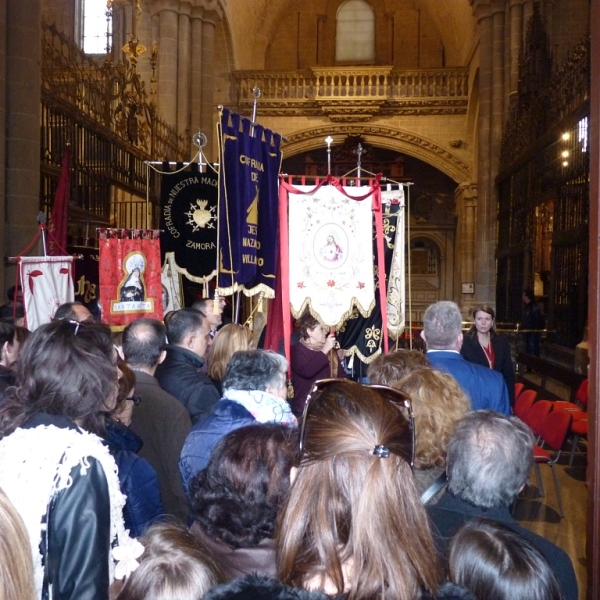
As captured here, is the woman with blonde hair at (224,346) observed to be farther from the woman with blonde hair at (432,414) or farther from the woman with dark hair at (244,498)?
the woman with dark hair at (244,498)

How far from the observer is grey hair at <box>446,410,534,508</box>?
1944mm

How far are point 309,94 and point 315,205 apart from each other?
13278 millimetres

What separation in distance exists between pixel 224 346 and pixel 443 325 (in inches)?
45.6

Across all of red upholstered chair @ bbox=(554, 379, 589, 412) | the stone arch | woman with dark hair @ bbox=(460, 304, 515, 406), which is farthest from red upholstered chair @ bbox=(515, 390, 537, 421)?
the stone arch

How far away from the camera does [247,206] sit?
14.8 ft

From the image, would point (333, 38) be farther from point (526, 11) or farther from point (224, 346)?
point (224, 346)

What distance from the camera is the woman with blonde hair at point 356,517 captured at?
1124 mm

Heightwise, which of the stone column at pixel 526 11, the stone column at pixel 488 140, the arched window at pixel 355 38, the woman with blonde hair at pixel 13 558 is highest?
the arched window at pixel 355 38

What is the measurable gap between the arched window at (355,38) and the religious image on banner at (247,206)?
1671 cm

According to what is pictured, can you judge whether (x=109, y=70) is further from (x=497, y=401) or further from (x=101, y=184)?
(x=497, y=401)

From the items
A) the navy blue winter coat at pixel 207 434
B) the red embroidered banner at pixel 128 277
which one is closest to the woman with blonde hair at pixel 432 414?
the navy blue winter coat at pixel 207 434

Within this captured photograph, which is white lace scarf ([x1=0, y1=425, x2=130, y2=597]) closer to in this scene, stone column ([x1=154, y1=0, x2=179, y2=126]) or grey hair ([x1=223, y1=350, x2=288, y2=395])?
grey hair ([x1=223, y1=350, x2=288, y2=395])

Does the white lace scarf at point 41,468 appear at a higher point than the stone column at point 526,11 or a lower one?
lower

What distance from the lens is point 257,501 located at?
1639mm
